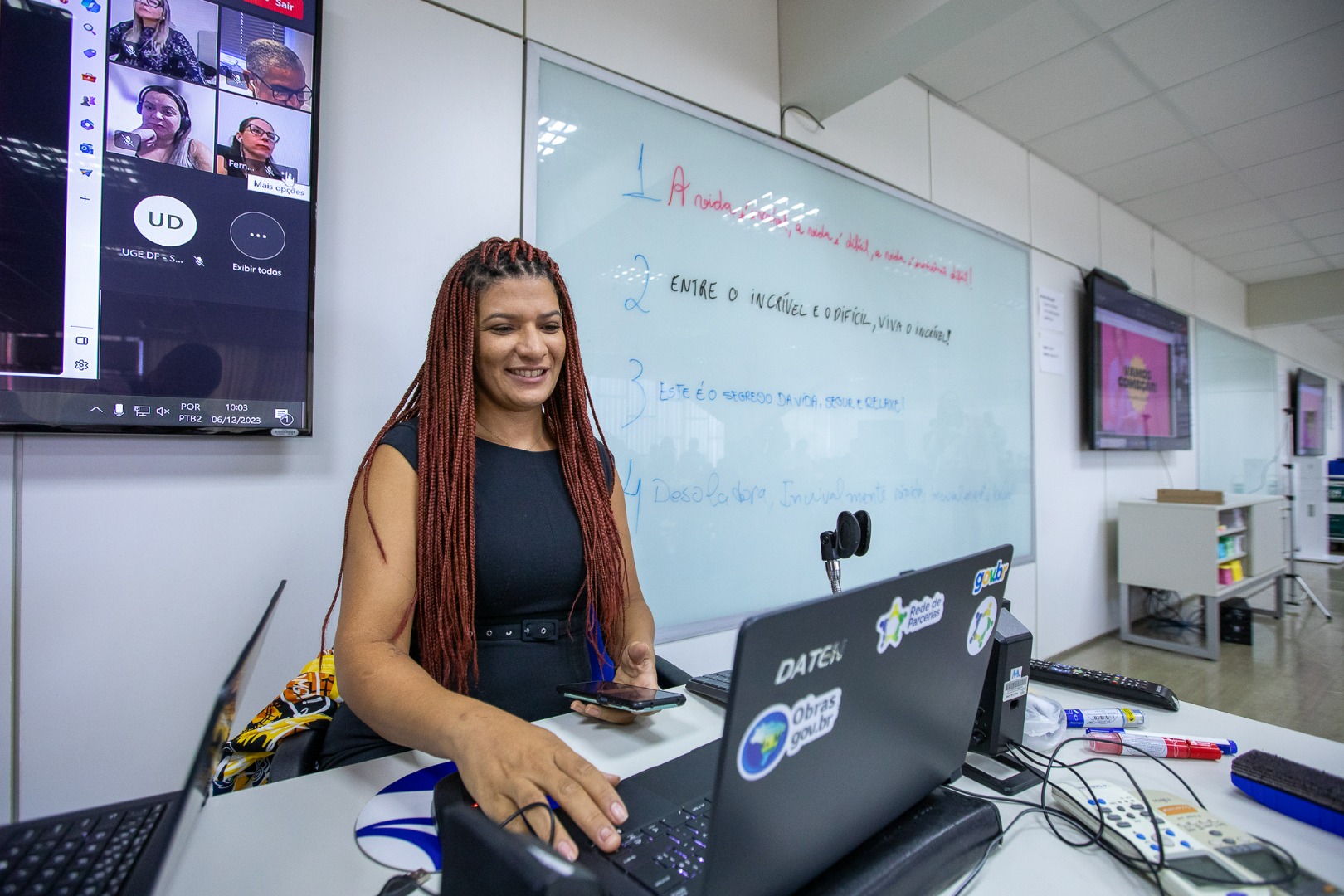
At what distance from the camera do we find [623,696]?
866 mm

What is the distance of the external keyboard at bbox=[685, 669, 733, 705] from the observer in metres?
1.03

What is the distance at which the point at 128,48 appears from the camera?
3.59 feet

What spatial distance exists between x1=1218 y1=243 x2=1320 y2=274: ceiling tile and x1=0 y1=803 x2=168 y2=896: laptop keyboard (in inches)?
267

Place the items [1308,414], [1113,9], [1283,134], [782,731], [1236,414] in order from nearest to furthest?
[782,731], [1113,9], [1283,134], [1236,414], [1308,414]

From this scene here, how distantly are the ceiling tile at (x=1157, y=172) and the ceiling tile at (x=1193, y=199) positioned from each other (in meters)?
0.10

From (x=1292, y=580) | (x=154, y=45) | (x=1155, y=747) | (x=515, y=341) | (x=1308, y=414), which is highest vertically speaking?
(x=154, y=45)

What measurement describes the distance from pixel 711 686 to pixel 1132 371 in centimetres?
411

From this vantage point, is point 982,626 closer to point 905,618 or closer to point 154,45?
point 905,618

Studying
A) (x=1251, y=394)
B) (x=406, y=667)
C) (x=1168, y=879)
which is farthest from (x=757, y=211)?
(x=1251, y=394)

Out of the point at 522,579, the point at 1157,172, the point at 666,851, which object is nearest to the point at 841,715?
the point at 666,851

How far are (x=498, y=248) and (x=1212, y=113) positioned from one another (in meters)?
3.56

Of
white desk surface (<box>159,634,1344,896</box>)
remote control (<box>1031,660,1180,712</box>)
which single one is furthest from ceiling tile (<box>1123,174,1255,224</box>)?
white desk surface (<box>159,634,1344,896</box>)

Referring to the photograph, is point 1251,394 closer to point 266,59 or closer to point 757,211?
point 757,211

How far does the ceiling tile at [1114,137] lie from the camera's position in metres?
2.94
